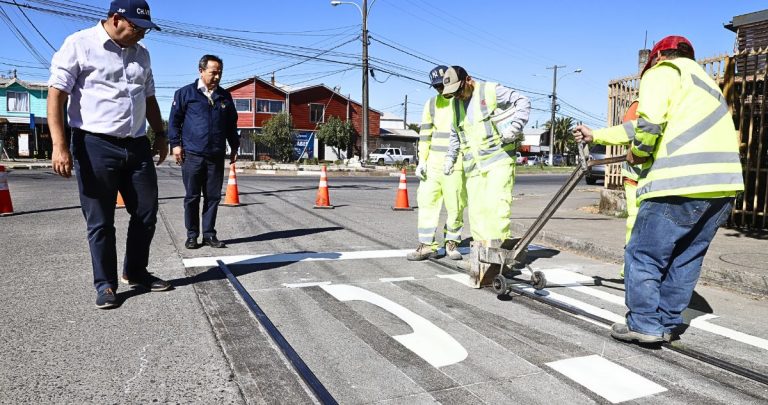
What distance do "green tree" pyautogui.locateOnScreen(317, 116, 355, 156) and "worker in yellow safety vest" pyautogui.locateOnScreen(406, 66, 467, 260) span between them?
153ft

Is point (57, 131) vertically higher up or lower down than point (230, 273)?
higher up

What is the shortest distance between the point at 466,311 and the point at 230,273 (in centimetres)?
217

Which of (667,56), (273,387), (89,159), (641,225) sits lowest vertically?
(273,387)

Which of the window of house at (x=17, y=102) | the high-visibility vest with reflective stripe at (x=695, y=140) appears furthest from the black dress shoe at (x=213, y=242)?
the window of house at (x=17, y=102)

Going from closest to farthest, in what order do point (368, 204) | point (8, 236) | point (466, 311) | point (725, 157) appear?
point (725, 157), point (466, 311), point (8, 236), point (368, 204)

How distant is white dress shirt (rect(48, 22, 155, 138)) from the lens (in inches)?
150

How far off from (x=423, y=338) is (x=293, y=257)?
2813 mm

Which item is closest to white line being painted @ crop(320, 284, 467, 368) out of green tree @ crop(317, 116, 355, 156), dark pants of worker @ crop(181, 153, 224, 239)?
dark pants of worker @ crop(181, 153, 224, 239)

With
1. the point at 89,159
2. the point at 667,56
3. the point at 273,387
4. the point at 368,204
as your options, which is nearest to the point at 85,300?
the point at 89,159

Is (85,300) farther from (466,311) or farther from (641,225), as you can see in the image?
(641,225)

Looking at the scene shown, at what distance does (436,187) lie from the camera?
6.30 meters

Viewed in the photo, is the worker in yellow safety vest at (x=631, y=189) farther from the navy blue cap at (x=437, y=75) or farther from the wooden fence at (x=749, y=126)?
the wooden fence at (x=749, y=126)

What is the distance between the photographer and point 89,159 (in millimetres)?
3939

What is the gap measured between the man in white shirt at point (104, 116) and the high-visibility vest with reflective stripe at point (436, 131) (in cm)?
315
